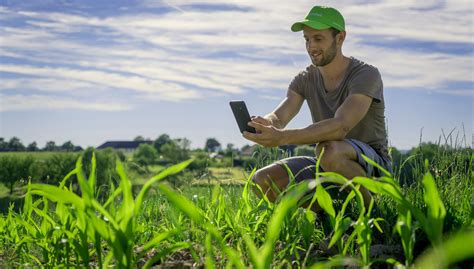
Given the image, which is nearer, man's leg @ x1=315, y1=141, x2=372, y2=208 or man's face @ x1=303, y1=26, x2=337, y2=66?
man's leg @ x1=315, y1=141, x2=372, y2=208

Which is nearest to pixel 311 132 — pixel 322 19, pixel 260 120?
pixel 260 120

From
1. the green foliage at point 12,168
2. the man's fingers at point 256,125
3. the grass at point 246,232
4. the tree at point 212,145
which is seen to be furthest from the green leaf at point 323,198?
the tree at point 212,145

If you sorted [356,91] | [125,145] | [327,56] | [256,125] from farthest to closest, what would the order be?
[125,145]
[327,56]
[356,91]
[256,125]

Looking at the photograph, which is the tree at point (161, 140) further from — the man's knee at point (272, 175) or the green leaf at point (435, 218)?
the green leaf at point (435, 218)

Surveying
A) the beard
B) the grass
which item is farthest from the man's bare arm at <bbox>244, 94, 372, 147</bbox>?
the beard

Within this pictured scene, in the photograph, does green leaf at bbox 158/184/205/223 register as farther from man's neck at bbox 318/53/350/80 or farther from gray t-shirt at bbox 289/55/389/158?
man's neck at bbox 318/53/350/80

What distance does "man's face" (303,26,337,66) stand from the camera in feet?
15.1

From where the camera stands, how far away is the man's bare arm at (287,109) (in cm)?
496

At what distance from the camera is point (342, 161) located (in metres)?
4.10

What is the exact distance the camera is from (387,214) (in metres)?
3.74

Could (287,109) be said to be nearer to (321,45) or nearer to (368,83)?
(321,45)

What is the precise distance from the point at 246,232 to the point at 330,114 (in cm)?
184

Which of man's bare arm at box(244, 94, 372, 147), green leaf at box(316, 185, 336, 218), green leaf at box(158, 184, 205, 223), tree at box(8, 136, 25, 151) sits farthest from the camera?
tree at box(8, 136, 25, 151)

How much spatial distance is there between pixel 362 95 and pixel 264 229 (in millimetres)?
1448
